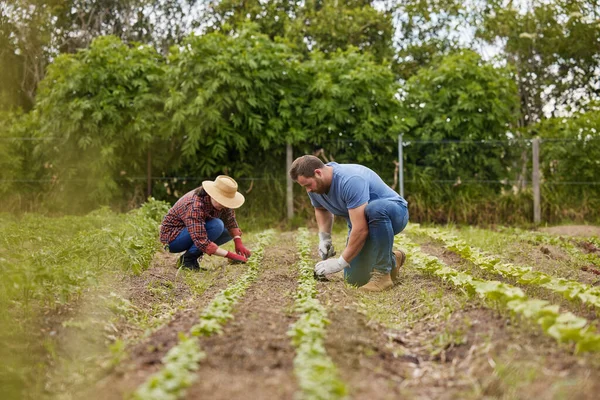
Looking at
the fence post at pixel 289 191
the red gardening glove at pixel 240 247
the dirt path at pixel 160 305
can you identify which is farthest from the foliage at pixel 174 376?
the fence post at pixel 289 191

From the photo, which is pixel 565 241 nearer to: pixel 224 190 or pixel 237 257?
pixel 237 257

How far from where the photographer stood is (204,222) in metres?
6.63

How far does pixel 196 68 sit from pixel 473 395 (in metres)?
9.73

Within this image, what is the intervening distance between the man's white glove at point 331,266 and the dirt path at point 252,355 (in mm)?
537

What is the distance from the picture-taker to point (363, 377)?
3.19 meters

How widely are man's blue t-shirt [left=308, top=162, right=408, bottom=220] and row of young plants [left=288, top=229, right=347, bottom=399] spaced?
0.81 meters

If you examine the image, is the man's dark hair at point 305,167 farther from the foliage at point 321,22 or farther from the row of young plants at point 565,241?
the foliage at point 321,22

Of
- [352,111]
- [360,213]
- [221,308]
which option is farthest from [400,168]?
[221,308]

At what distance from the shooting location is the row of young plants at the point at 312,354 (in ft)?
8.87

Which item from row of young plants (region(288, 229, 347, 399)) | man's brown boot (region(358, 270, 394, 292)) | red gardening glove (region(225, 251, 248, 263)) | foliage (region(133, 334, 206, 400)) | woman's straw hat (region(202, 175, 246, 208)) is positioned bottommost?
man's brown boot (region(358, 270, 394, 292))

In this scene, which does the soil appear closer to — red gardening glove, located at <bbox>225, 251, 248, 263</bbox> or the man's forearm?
the man's forearm

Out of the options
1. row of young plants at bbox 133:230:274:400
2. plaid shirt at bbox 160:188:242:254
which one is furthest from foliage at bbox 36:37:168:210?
row of young plants at bbox 133:230:274:400

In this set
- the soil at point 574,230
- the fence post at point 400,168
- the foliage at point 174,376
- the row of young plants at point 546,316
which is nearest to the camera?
the foliage at point 174,376

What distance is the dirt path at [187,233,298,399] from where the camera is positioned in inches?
113
